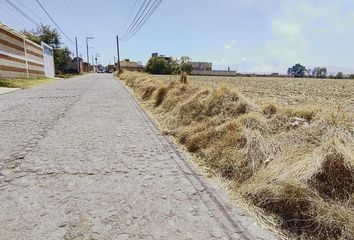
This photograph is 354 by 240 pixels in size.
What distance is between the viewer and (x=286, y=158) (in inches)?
170

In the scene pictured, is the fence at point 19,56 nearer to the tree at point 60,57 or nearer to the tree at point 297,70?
the tree at point 60,57

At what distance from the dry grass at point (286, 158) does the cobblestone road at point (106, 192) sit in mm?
439

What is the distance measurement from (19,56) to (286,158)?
31963 millimetres

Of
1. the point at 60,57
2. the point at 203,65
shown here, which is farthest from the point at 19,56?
the point at 203,65

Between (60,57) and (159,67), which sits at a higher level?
(60,57)

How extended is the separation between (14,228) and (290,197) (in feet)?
9.63

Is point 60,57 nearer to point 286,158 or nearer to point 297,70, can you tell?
point 286,158

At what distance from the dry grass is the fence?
79.0 ft

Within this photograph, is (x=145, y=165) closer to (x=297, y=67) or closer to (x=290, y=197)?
(x=290, y=197)

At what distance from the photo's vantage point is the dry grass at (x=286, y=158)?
334 cm

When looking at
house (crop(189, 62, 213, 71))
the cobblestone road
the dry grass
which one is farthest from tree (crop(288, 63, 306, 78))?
the cobblestone road

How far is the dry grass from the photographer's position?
3338 mm

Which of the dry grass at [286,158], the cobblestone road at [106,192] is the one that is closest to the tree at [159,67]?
the dry grass at [286,158]

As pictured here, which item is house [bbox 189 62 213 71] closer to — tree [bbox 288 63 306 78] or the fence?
tree [bbox 288 63 306 78]
